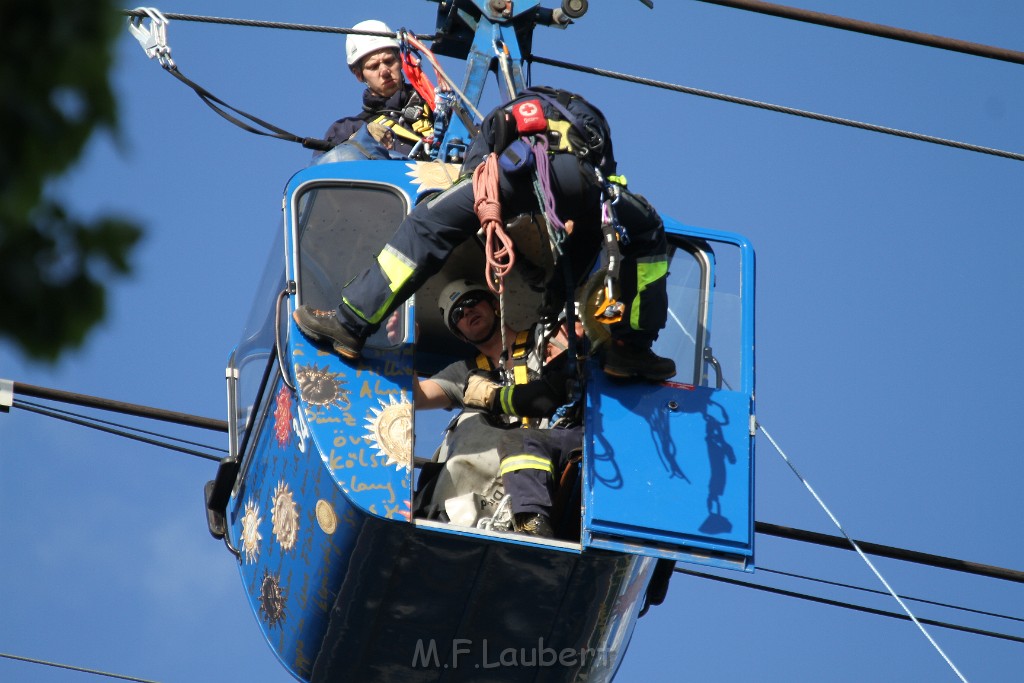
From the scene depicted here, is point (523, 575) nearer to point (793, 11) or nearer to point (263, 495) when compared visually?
point (263, 495)

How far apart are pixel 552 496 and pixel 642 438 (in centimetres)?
52

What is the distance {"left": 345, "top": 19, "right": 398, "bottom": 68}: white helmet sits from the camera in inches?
382

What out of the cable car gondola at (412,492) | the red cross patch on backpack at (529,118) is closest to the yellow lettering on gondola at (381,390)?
the cable car gondola at (412,492)

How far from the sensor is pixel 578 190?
22.4 ft

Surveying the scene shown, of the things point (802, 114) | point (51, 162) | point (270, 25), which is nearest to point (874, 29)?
point (802, 114)

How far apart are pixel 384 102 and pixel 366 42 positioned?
1.50ft

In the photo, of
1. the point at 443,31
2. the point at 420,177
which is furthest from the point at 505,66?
the point at 420,177

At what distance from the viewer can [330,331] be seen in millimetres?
7059

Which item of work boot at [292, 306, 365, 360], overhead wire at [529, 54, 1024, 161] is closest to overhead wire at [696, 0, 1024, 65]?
overhead wire at [529, 54, 1024, 161]

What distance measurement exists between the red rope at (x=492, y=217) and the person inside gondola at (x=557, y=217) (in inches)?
0.6

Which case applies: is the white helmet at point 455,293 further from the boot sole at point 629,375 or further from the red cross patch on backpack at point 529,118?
the red cross patch on backpack at point 529,118

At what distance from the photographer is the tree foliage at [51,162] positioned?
2.31 metres

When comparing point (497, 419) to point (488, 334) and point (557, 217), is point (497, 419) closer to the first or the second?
point (488, 334)

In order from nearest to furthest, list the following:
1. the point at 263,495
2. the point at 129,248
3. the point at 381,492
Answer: the point at 129,248, the point at 381,492, the point at 263,495
